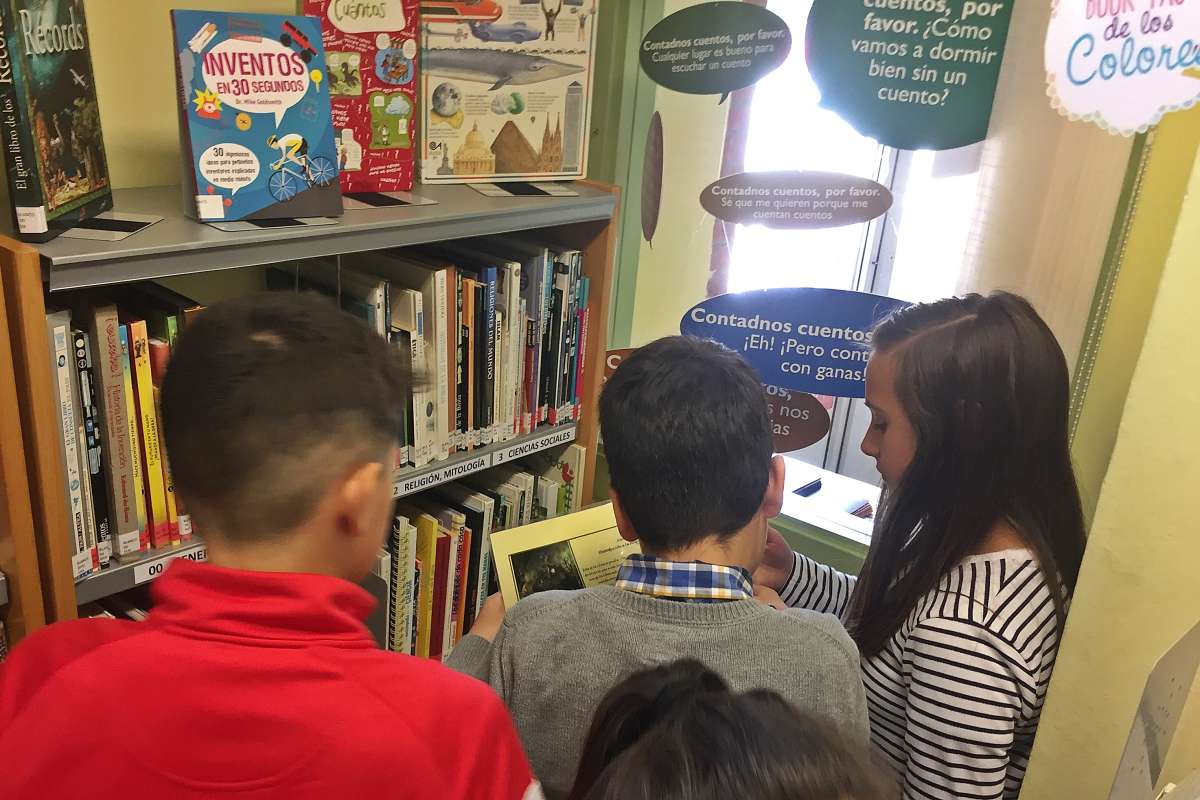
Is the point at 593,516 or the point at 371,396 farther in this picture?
the point at 593,516

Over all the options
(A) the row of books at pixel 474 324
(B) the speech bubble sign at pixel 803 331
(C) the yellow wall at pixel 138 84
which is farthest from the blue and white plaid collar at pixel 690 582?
(C) the yellow wall at pixel 138 84

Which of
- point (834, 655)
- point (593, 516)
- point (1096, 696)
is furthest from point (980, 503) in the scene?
point (593, 516)

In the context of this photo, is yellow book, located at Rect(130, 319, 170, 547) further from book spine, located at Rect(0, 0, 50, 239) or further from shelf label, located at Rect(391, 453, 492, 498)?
shelf label, located at Rect(391, 453, 492, 498)

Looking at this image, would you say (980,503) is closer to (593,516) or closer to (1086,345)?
(1086,345)

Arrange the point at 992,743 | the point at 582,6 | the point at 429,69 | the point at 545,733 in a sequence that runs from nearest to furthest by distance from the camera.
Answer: the point at 545,733
the point at 992,743
the point at 429,69
the point at 582,6

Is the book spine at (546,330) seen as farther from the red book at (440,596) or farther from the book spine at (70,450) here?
the book spine at (70,450)

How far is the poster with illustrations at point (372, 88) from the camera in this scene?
149 cm

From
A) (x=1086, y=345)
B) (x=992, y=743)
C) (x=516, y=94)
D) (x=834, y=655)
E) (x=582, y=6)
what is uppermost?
(x=582, y=6)

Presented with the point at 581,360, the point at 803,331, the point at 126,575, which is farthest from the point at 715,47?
the point at 126,575

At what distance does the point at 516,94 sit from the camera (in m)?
1.73

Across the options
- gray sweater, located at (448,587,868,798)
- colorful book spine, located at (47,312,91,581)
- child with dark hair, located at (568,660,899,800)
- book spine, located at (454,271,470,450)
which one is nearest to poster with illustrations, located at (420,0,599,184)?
book spine, located at (454,271,470,450)

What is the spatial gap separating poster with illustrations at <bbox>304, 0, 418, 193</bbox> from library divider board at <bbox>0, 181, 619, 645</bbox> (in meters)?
0.14

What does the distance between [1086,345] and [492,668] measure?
1080mm

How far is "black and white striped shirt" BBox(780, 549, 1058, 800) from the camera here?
112cm
